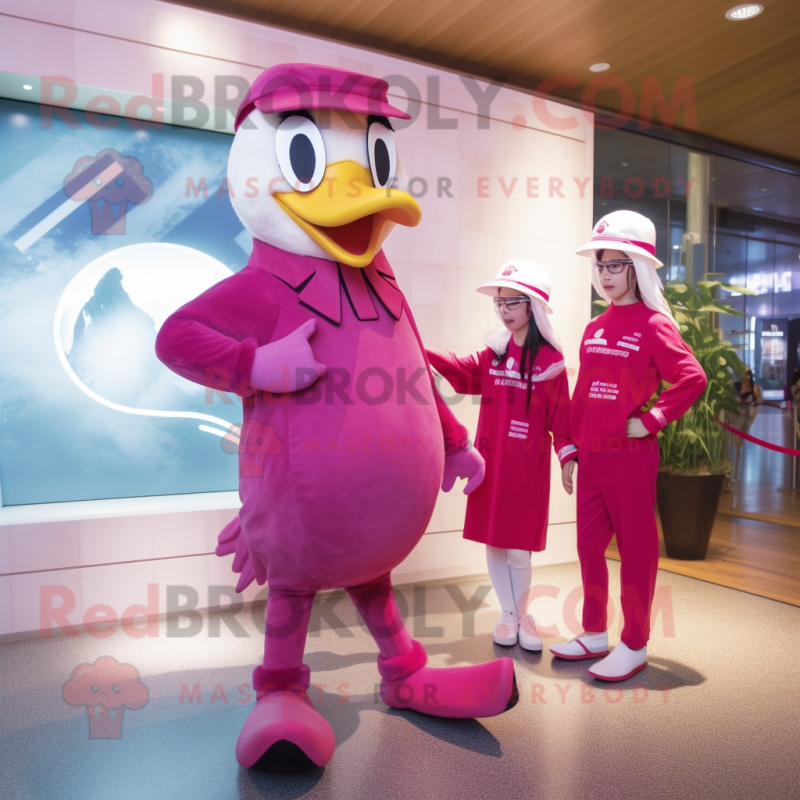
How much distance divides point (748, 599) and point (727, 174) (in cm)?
308

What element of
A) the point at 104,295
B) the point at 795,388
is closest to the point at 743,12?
the point at 795,388

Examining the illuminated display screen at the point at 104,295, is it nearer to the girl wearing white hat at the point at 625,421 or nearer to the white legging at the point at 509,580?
the white legging at the point at 509,580

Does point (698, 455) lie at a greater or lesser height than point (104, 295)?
lesser

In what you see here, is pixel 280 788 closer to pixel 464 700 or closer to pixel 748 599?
pixel 464 700

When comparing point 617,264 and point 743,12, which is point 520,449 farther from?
point 743,12

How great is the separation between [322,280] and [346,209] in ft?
0.64

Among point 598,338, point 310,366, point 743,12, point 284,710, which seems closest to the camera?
point 310,366

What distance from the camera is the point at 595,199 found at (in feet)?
14.6

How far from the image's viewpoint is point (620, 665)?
2.33 meters

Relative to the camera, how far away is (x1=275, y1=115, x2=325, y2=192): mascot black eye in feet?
5.42

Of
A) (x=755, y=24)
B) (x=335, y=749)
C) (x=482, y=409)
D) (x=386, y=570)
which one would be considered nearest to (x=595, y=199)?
(x=755, y=24)

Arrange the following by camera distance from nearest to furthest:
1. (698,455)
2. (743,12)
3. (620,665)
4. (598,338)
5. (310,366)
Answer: (310,366), (620,665), (598,338), (743,12), (698,455)

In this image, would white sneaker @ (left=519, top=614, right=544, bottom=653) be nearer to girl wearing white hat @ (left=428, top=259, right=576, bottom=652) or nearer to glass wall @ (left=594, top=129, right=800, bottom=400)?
girl wearing white hat @ (left=428, top=259, right=576, bottom=652)

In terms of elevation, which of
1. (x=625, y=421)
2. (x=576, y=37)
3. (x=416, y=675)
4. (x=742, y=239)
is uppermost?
(x=576, y=37)
